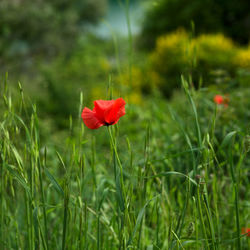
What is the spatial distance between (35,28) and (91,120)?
8034 mm

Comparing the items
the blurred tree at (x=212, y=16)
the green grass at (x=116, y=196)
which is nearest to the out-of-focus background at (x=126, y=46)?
the blurred tree at (x=212, y=16)

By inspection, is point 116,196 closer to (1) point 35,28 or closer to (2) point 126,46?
(2) point 126,46

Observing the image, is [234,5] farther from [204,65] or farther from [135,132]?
[135,132]

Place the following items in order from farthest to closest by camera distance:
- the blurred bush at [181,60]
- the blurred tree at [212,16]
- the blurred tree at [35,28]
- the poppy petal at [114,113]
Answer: the blurred tree at [212,16]
the blurred tree at [35,28]
the blurred bush at [181,60]
the poppy petal at [114,113]

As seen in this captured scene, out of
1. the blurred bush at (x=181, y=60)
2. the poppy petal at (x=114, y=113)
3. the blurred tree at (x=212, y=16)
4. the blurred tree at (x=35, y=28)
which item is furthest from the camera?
the blurred tree at (x=212, y=16)

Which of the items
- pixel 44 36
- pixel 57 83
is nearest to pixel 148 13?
pixel 44 36

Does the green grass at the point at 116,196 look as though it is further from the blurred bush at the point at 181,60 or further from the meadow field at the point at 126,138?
the blurred bush at the point at 181,60

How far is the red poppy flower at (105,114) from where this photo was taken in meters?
0.67

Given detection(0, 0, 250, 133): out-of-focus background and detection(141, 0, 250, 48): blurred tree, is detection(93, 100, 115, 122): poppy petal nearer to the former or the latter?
detection(0, 0, 250, 133): out-of-focus background

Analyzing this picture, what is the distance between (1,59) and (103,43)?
24.5 feet

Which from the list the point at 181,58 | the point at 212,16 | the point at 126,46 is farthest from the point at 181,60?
the point at 212,16

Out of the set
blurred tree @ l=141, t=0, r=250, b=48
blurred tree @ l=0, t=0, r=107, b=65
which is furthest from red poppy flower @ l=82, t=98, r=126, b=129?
blurred tree @ l=141, t=0, r=250, b=48

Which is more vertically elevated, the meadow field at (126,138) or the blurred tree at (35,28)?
the blurred tree at (35,28)

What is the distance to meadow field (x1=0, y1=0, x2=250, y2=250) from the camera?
730 millimetres
